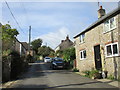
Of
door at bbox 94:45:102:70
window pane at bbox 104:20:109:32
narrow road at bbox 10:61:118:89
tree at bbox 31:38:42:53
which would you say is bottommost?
narrow road at bbox 10:61:118:89

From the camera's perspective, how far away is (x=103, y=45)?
47.0ft

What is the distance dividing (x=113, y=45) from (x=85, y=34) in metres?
6.29

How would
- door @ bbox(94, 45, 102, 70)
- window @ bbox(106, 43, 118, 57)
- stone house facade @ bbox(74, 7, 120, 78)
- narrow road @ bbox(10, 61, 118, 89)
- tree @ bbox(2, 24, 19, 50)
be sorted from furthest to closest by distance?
tree @ bbox(2, 24, 19, 50)
door @ bbox(94, 45, 102, 70)
window @ bbox(106, 43, 118, 57)
stone house facade @ bbox(74, 7, 120, 78)
narrow road @ bbox(10, 61, 118, 89)

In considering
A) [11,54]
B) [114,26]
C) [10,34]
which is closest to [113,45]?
[114,26]

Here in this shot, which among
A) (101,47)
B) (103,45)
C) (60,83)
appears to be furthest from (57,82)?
(103,45)

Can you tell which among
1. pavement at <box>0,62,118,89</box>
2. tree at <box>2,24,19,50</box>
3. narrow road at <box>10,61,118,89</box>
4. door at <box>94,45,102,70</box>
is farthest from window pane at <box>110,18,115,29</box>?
tree at <box>2,24,19,50</box>

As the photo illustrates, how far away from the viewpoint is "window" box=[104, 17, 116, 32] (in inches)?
515

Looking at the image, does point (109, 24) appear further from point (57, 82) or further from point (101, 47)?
point (57, 82)

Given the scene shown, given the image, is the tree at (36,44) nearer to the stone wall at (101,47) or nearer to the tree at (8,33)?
the tree at (8,33)

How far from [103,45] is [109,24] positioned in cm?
194

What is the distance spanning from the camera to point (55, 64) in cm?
2292

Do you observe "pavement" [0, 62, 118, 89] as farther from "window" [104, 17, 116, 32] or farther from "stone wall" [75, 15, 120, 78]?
"window" [104, 17, 116, 32]

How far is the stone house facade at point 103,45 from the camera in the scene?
1238 cm

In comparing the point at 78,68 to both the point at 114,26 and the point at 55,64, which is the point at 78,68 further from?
the point at 114,26
